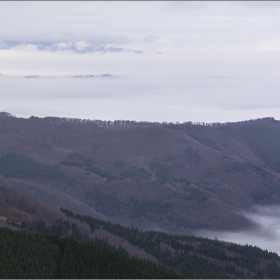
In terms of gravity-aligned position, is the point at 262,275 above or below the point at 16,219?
below

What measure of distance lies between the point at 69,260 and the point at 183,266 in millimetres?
35099

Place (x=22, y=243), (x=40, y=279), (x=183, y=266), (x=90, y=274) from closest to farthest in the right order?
1. (x=40, y=279)
2. (x=90, y=274)
3. (x=22, y=243)
4. (x=183, y=266)

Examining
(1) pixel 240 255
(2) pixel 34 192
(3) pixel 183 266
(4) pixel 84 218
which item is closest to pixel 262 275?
(1) pixel 240 255

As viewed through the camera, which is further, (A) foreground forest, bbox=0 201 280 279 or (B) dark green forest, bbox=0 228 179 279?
(A) foreground forest, bbox=0 201 280 279

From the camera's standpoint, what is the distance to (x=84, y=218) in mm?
121688

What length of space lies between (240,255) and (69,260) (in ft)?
171

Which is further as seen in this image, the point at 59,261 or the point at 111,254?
the point at 111,254

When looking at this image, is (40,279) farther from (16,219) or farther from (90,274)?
(16,219)

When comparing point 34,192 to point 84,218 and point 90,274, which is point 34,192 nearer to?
point 84,218

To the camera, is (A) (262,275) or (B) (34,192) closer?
(A) (262,275)

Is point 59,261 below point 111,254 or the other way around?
below

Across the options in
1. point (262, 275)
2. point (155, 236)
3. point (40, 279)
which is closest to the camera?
point (40, 279)

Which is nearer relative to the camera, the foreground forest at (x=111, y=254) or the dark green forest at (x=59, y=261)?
the dark green forest at (x=59, y=261)

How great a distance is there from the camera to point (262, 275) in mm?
114938
